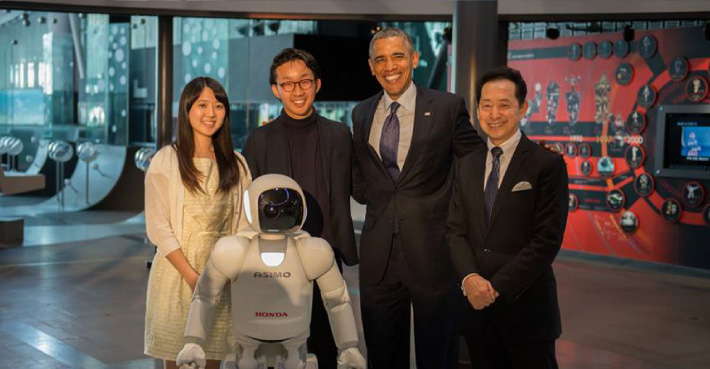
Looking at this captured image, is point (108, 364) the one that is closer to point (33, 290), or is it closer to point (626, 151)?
point (33, 290)

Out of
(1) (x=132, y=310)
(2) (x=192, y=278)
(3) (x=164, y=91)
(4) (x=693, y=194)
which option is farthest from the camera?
(4) (x=693, y=194)

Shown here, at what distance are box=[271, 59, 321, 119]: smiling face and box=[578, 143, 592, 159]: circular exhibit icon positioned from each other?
7.03 metres

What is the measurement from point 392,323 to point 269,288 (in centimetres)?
80

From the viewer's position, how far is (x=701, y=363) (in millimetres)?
5535

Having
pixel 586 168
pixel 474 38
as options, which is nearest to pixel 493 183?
pixel 474 38

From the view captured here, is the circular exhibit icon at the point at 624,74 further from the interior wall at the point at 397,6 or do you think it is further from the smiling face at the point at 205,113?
the smiling face at the point at 205,113

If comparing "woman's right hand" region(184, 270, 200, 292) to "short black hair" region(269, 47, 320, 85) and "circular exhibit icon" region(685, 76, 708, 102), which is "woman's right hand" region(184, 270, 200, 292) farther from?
"circular exhibit icon" region(685, 76, 708, 102)

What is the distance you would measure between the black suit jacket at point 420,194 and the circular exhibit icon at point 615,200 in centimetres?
651

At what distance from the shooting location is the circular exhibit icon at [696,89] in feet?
29.2

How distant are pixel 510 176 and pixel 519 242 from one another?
24 centimetres

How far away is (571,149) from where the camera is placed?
33.5 feet

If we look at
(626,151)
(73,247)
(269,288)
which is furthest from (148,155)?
(269,288)

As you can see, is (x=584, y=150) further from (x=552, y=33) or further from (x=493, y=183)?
(x=493, y=183)

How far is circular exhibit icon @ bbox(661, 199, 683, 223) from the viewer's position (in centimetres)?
923
